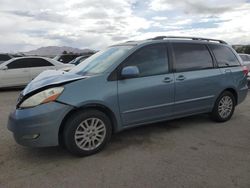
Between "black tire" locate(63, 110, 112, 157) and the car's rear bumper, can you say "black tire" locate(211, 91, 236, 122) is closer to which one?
"black tire" locate(63, 110, 112, 157)

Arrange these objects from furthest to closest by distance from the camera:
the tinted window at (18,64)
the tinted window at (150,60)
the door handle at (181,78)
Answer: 1. the tinted window at (18,64)
2. the door handle at (181,78)
3. the tinted window at (150,60)

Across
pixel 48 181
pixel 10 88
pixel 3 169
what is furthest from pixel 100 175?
pixel 10 88

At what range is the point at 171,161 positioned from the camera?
3.87 meters

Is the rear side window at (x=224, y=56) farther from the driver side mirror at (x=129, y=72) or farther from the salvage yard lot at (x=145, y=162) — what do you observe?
the driver side mirror at (x=129, y=72)

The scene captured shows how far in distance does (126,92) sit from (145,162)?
3.66ft

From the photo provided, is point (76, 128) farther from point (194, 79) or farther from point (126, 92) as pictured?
point (194, 79)

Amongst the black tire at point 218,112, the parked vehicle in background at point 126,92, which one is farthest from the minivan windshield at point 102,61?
the black tire at point 218,112

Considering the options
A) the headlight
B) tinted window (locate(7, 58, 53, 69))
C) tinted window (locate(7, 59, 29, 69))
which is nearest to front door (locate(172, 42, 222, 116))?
the headlight

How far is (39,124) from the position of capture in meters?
3.74

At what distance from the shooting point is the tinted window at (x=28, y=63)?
11289 mm

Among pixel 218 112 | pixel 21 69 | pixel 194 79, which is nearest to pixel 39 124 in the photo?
pixel 194 79

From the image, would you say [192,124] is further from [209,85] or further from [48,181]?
[48,181]

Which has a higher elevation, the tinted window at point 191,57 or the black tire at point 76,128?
the tinted window at point 191,57

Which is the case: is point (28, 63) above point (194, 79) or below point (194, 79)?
above
